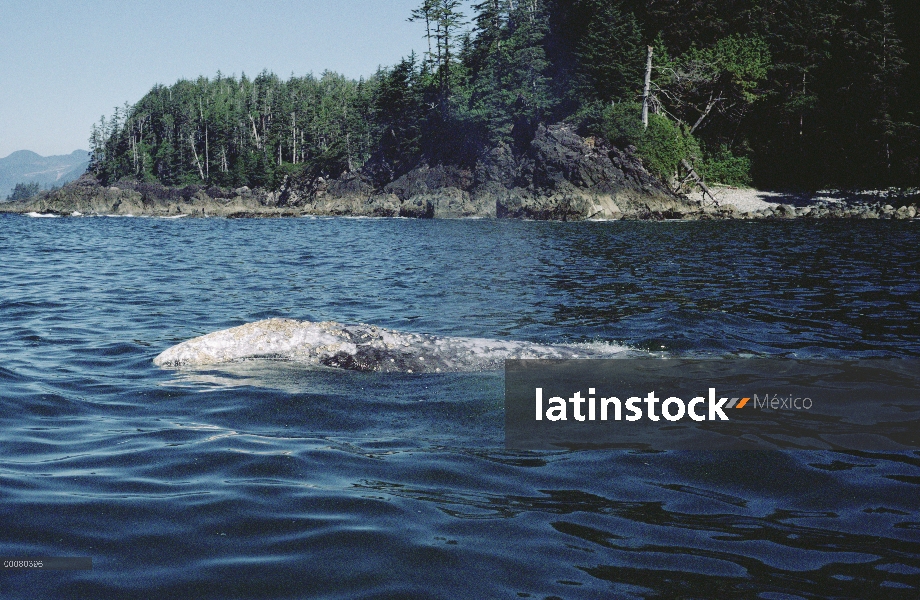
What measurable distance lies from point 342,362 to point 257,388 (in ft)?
3.81

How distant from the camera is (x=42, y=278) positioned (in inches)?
631

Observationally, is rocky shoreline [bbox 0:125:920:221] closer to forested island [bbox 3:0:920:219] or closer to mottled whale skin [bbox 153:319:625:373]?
forested island [bbox 3:0:920:219]

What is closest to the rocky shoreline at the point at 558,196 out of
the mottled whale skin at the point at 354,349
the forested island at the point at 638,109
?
the forested island at the point at 638,109

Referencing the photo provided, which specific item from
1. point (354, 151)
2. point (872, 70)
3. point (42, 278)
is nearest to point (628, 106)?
point (872, 70)

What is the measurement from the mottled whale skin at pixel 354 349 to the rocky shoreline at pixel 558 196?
38077mm

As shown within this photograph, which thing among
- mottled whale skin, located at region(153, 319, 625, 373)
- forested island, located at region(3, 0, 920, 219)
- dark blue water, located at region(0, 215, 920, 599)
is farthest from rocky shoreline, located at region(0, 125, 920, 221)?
mottled whale skin, located at region(153, 319, 625, 373)

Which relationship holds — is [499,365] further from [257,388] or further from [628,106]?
[628,106]

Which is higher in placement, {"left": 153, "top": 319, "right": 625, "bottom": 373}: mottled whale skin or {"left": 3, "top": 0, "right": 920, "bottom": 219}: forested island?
{"left": 3, "top": 0, "right": 920, "bottom": 219}: forested island

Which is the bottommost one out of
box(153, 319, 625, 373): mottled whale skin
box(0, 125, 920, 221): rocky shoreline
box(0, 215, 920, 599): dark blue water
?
box(0, 215, 920, 599): dark blue water

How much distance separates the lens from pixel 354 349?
7.49 m

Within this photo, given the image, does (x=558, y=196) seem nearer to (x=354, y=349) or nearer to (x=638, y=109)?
(x=638, y=109)

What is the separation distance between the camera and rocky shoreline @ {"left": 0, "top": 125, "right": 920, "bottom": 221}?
43656 mm

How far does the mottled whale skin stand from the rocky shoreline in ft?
125

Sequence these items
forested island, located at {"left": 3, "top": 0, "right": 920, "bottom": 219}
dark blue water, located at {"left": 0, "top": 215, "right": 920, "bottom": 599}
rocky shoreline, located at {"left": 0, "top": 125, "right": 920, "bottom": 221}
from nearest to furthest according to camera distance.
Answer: dark blue water, located at {"left": 0, "top": 215, "right": 920, "bottom": 599} < rocky shoreline, located at {"left": 0, "top": 125, "right": 920, "bottom": 221} < forested island, located at {"left": 3, "top": 0, "right": 920, "bottom": 219}
